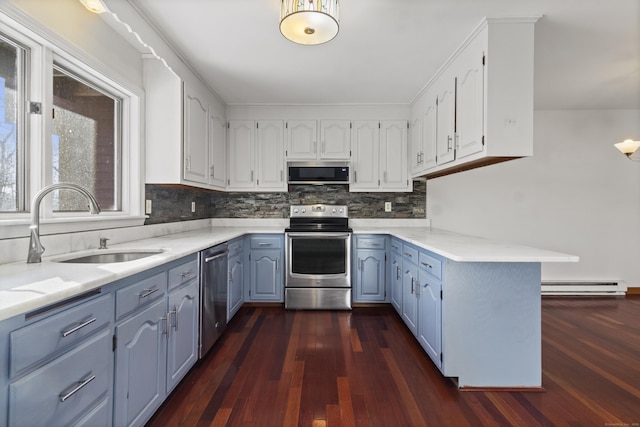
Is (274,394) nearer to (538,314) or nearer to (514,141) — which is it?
(538,314)

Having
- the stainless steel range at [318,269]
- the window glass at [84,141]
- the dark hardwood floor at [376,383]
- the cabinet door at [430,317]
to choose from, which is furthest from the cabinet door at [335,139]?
the window glass at [84,141]

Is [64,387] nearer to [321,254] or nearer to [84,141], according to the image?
[84,141]

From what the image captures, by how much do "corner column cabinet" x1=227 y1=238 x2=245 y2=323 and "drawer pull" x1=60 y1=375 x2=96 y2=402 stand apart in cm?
164

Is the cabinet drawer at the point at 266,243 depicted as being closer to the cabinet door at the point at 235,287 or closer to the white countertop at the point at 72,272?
the cabinet door at the point at 235,287

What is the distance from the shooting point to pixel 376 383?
6.19 feet

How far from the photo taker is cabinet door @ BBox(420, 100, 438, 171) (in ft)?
9.20

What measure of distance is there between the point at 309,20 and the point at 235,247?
2069 millimetres

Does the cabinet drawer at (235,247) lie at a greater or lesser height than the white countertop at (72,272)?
lesser

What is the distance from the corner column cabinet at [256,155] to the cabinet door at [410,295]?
1734 millimetres

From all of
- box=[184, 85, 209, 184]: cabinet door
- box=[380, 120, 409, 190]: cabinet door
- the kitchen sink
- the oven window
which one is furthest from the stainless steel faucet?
box=[380, 120, 409, 190]: cabinet door

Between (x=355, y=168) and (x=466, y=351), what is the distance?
7.48 feet

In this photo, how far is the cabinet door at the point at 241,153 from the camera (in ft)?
11.8

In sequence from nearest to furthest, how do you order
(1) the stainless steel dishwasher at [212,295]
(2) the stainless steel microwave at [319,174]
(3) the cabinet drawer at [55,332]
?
(3) the cabinet drawer at [55,332]
(1) the stainless steel dishwasher at [212,295]
(2) the stainless steel microwave at [319,174]

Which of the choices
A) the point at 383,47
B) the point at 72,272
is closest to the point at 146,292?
the point at 72,272
